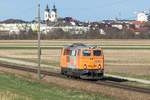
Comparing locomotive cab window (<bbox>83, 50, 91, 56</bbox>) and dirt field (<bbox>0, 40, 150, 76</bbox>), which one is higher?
locomotive cab window (<bbox>83, 50, 91, 56</bbox>)

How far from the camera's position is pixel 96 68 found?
32094mm

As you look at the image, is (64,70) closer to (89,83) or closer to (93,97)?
(89,83)

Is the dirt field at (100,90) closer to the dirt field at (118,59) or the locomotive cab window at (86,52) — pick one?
the locomotive cab window at (86,52)

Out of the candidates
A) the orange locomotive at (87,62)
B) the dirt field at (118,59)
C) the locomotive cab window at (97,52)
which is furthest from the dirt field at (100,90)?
the dirt field at (118,59)

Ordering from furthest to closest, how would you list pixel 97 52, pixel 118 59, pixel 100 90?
pixel 118 59, pixel 97 52, pixel 100 90

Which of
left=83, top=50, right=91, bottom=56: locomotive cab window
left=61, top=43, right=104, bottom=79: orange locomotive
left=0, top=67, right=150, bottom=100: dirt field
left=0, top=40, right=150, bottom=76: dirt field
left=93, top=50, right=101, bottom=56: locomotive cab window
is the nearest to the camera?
left=0, top=67, right=150, bottom=100: dirt field

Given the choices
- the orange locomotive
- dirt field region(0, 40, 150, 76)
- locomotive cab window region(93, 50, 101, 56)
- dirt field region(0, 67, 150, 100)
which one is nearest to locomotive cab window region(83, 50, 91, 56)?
the orange locomotive

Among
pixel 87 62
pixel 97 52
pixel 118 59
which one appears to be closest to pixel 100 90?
pixel 87 62

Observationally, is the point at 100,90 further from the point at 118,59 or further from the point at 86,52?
Result: the point at 118,59

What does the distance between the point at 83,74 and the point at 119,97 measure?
8.27 meters

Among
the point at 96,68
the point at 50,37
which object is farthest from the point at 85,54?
the point at 50,37

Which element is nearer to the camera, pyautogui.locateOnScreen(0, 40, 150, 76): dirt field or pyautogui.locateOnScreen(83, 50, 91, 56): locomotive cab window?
pyautogui.locateOnScreen(83, 50, 91, 56): locomotive cab window

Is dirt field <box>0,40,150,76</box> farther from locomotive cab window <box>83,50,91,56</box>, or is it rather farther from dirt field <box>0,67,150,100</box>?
dirt field <box>0,67,150,100</box>

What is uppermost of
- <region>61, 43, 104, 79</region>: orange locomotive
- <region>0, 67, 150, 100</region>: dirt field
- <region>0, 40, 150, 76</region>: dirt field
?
<region>61, 43, 104, 79</region>: orange locomotive
